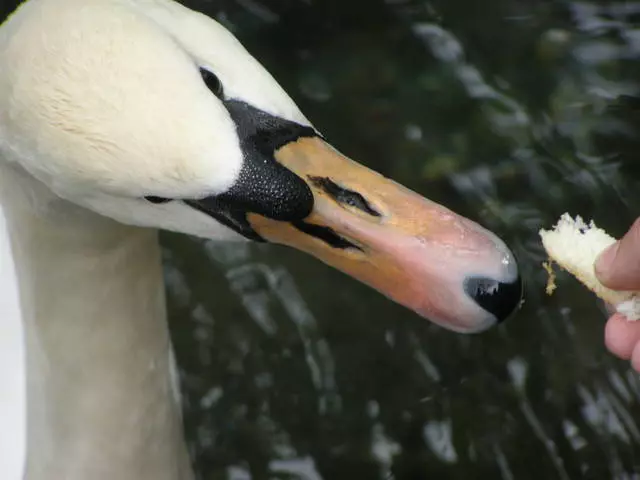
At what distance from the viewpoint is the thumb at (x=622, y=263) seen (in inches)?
49.1

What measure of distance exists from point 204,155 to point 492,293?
1.25ft

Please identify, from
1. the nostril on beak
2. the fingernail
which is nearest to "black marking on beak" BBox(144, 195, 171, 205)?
the nostril on beak

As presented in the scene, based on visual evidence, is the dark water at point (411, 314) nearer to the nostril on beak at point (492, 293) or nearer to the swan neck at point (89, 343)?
the swan neck at point (89, 343)

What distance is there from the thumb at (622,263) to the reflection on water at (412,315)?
1.15m

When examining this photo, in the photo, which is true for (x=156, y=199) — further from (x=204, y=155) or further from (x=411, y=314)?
(x=411, y=314)

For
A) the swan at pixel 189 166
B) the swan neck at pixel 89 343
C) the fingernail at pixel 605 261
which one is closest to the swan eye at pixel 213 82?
the swan at pixel 189 166

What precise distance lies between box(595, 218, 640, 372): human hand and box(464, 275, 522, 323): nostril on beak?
131mm

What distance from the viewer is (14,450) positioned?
6.32ft

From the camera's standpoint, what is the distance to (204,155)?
4.09ft

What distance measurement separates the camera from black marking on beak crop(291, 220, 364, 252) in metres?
1.37

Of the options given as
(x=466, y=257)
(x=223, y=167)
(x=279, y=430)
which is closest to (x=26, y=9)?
(x=223, y=167)

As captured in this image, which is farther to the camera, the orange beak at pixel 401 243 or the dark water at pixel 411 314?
the dark water at pixel 411 314

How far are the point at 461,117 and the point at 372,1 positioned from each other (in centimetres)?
45

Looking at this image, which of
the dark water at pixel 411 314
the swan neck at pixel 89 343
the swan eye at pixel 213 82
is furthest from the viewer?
the dark water at pixel 411 314
